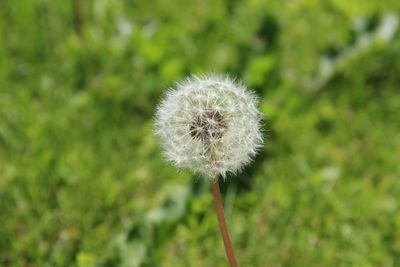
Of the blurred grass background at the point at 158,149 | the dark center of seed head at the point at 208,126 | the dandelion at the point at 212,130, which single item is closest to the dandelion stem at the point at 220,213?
the dandelion at the point at 212,130

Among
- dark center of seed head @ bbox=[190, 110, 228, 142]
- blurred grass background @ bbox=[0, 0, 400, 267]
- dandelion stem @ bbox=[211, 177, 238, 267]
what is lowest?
dandelion stem @ bbox=[211, 177, 238, 267]

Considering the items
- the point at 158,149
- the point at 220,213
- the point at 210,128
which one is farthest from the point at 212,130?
the point at 158,149

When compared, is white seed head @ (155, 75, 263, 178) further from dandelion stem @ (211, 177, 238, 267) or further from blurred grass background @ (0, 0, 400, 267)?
Result: blurred grass background @ (0, 0, 400, 267)

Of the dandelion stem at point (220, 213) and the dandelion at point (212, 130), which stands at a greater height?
the dandelion at point (212, 130)

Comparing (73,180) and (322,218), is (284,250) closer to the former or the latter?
(322,218)

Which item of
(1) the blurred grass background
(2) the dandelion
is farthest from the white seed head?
(1) the blurred grass background

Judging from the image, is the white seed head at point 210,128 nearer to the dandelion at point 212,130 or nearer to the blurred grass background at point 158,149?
the dandelion at point 212,130
